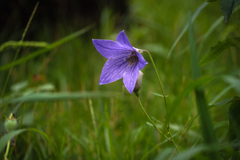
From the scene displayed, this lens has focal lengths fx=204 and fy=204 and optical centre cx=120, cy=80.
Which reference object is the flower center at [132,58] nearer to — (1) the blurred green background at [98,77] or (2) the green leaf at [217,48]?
(1) the blurred green background at [98,77]

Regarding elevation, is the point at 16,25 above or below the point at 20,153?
above

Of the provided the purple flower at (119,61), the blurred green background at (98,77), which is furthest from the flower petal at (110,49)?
the blurred green background at (98,77)

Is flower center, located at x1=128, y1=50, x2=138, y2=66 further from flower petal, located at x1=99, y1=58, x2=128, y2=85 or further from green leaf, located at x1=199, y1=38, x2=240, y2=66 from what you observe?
green leaf, located at x1=199, y1=38, x2=240, y2=66

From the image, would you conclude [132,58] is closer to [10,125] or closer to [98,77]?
[10,125]

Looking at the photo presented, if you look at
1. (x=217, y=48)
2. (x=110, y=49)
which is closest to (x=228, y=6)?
(x=217, y=48)

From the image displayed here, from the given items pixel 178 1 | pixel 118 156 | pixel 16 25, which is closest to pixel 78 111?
pixel 118 156

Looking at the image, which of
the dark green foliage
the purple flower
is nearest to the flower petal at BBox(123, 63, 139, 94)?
the purple flower

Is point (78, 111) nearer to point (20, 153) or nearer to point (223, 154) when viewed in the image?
point (20, 153)
